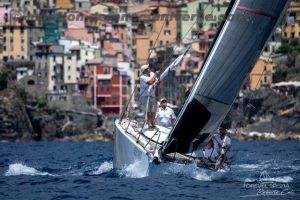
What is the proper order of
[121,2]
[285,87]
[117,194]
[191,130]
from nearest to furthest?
[117,194], [191,130], [285,87], [121,2]

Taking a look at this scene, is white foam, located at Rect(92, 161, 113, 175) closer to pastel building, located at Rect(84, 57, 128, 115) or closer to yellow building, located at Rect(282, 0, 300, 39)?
pastel building, located at Rect(84, 57, 128, 115)

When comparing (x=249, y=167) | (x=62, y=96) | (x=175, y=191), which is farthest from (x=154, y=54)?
(x=175, y=191)

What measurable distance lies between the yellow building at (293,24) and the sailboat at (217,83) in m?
109

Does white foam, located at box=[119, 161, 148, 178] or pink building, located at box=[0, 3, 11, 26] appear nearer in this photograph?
white foam, located at box=[119, 161, 148, 178]

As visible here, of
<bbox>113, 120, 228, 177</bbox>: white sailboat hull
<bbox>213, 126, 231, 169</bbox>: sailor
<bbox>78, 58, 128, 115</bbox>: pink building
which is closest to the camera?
<bbox>113, 120, 228, 177</bbox>: white sailboat hull

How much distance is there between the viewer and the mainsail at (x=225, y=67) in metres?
31.4

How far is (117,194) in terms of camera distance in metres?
29.6

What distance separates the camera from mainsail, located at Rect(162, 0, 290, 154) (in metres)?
A: 31.4

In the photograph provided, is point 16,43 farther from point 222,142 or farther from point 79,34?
point 222,142

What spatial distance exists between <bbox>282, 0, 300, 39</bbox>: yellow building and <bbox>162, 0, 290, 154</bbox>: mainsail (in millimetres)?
109481

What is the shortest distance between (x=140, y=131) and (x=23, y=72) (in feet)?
326

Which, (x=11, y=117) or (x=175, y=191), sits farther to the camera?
(x=11, y=117)

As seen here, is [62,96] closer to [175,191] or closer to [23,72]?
[23,72]

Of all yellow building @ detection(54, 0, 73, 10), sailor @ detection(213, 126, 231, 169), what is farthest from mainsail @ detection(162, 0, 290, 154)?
yellow building @ detection(54, 0, 73, 10)
